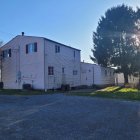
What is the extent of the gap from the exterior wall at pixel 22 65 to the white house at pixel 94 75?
9.38 metres

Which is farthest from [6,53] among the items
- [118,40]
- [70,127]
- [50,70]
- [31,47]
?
[70,127]

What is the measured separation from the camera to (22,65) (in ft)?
90.5

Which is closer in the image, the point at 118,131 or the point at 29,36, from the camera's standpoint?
the point at 118,131

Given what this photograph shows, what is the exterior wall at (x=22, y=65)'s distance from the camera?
25.8 metres

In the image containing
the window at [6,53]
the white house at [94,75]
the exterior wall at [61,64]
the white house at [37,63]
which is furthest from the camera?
the white house at [94,75]

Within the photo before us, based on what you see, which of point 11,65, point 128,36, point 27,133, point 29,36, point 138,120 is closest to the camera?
point 27,133

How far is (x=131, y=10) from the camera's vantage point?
37.8 m

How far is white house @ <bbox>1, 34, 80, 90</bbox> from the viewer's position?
84.3 feet

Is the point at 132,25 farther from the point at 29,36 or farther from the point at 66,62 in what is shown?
the point at 29,36

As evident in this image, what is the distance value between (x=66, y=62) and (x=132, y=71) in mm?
12231

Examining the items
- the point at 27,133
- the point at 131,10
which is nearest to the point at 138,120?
the point at 27,133

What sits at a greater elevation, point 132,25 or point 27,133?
point 132,25

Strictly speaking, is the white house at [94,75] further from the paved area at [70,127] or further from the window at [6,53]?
the paved area at [70,127]

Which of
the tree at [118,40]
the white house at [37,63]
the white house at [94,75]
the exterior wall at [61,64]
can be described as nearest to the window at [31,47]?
the white house at [37,63]
